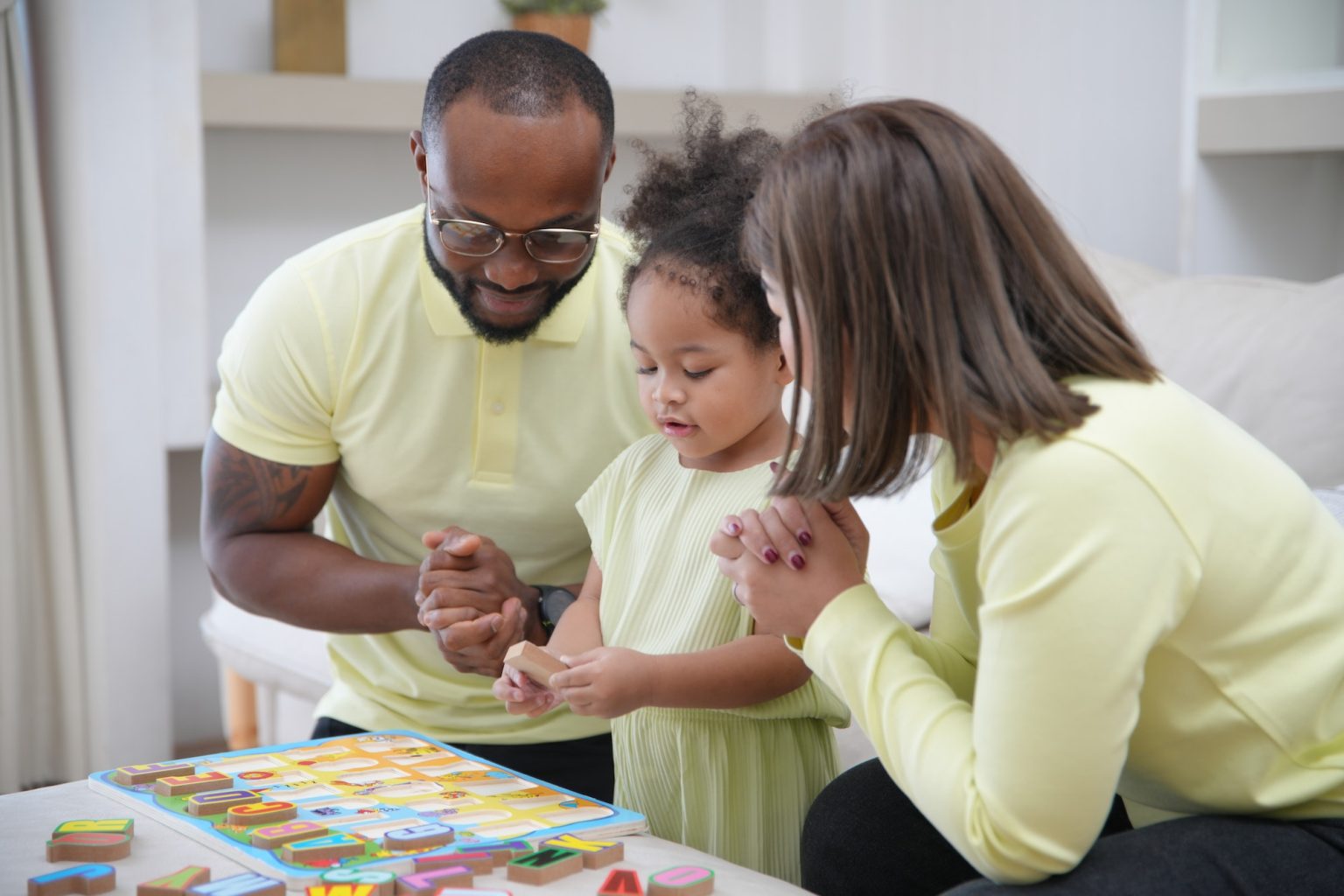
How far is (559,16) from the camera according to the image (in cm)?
288

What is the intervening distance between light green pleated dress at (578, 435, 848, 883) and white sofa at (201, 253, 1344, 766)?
32cm

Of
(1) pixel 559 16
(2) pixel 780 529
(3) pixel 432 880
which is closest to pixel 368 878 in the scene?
(3) pixel 432 880

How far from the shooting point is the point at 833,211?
938mm

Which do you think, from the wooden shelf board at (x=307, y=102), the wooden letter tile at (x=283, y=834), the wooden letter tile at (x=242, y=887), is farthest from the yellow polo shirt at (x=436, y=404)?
the wooden shelf board at (x=307, y=102)

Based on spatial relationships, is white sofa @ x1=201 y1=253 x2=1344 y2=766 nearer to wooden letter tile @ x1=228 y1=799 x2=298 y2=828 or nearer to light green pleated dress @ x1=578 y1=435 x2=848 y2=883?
light green pleated dress @ x1=578 y1=435 x2=848 y2=883

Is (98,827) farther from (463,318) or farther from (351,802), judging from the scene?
(463,318)

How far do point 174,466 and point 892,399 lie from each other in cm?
239

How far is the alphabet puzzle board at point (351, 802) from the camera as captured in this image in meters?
1.01

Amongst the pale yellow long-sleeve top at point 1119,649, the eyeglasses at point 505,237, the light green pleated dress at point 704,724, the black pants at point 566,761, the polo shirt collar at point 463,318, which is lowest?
the black pants at point 566,761

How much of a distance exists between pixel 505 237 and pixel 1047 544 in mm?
757

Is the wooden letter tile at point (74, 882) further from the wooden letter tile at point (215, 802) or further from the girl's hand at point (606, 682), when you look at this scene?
the girl's hand at point (606, 682)

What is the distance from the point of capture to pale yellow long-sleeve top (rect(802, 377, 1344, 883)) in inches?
33.3

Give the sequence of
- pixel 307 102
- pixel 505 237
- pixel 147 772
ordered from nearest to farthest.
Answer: pixel 147 772, pixel 505 237, pixel 307 102

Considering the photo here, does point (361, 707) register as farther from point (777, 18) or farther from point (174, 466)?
point (777, 18)
